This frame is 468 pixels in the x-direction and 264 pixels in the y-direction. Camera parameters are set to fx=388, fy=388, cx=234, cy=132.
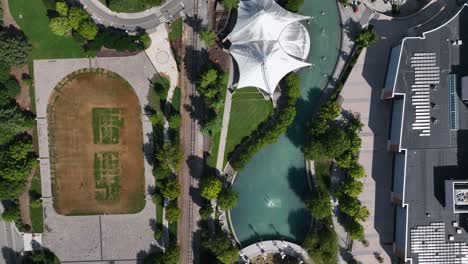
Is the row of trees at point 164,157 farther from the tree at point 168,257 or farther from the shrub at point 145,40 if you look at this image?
the shrub at point 145,40

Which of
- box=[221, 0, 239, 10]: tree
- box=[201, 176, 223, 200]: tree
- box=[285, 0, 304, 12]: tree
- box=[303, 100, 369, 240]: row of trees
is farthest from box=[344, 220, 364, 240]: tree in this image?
box=[221, 0, 239, 10]: tree

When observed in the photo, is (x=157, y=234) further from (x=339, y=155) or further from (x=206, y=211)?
(x=339, y=155)

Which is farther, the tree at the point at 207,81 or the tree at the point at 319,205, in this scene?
the tree at the point at 319,205

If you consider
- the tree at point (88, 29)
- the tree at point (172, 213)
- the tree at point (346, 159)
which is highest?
the tree at point (88, 29)

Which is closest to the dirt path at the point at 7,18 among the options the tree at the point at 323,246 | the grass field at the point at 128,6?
the grass field at the point at 128,6

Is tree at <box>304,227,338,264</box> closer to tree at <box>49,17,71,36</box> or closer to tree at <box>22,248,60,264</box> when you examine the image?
tree at <box>22,248,60,264</box>

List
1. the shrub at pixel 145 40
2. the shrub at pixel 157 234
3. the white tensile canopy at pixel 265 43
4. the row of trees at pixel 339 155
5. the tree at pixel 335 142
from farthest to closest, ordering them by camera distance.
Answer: the shrub at pixel 157 234 → the shrub at pixel 145 40 → the row of trees at pixel 339 155 → the tree at pixel 335 142 → the white tensile canopy at pixel 265 43

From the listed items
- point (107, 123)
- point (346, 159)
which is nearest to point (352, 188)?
point (346, 159)

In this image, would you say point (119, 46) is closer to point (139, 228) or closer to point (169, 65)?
point (169, 65)
